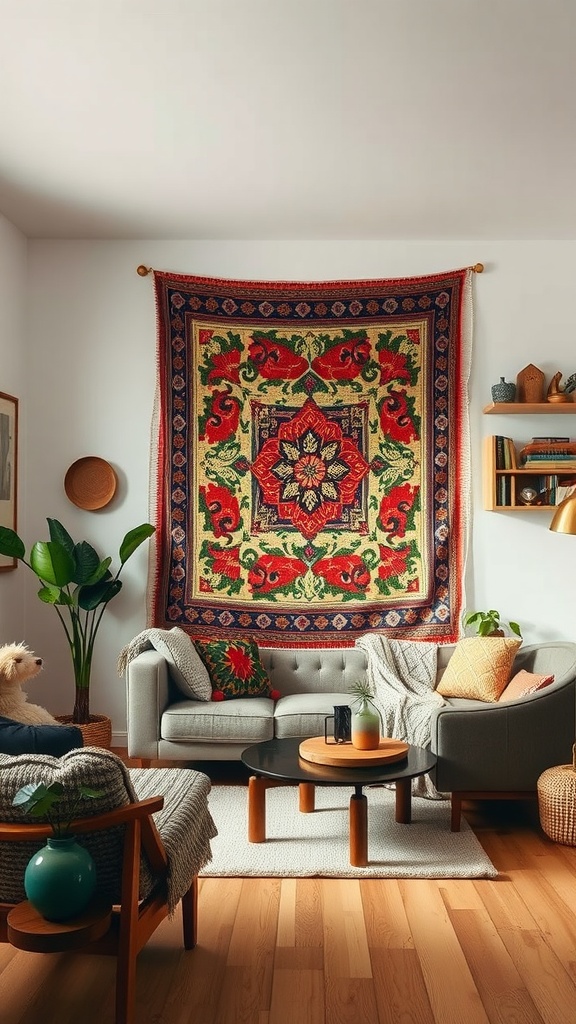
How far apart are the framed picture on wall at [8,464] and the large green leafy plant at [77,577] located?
0.33 ft

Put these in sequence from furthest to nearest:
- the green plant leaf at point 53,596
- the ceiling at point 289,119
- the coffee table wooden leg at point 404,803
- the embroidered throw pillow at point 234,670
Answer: the green plant leaf at point 53,596, the embroidered throw pillow at point 234,670, the coffee table wooden leg at point 404,803, the ceiling at point 289,119

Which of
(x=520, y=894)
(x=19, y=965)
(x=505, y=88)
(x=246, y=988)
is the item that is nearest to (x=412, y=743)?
(x=520, y=894)

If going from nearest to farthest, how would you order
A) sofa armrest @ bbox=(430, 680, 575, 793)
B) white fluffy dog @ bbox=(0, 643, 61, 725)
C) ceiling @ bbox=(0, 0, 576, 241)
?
1. ceiling @ bbox=(0, 0, 576, 241)
2. white fluffy dog @ bbox=(0, 643, 61, 725)
3. sofa armrest @ bbox=(430, 680, 575, 793)

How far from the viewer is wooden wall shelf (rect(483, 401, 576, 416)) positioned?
5090mm

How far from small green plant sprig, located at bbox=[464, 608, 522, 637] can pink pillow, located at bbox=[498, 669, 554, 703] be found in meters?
0.46

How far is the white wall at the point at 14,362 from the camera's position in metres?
5.09

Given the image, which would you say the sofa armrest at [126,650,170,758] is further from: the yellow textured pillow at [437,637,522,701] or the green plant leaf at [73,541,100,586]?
the yellow textured pillow at [437,637,522,701]

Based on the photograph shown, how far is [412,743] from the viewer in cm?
425

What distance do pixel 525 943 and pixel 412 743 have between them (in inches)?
57.5

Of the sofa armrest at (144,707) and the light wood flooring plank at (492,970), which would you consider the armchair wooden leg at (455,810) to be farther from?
the sofa armrest at (144,707)

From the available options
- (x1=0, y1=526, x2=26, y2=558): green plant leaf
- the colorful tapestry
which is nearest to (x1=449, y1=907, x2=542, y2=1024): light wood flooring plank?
the colorful tapestry

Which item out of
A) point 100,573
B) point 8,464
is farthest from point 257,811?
point 8,464

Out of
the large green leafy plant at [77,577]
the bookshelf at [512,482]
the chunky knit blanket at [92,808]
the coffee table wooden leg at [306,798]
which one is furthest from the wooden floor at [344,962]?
the bookshelf at [512,482]

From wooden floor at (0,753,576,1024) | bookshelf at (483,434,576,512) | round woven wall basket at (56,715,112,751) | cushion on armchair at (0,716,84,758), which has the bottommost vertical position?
wooden floor at (0,753,576,1024)
